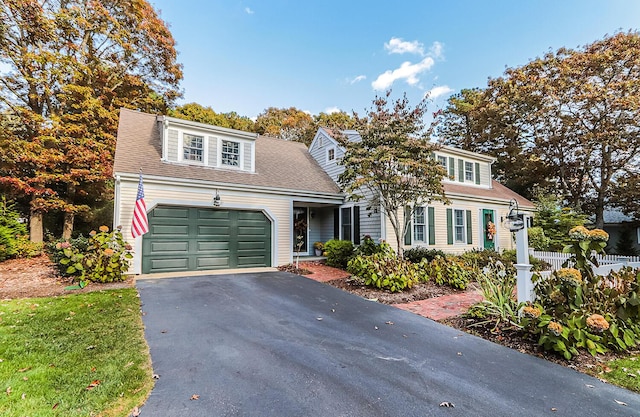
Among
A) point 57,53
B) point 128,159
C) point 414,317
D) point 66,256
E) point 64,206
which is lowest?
point 414,317

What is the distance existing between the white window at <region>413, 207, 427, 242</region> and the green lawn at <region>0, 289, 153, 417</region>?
9.81 metres

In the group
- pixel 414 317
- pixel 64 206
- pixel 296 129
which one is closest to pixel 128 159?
pixel 64 206

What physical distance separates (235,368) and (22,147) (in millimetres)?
14854

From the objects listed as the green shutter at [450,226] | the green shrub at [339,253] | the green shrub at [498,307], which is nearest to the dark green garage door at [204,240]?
the green shrub at [339,253]

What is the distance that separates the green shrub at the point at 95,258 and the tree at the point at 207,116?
45.0 ft

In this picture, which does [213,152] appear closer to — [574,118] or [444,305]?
[444,305]

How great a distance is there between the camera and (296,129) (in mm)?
27359

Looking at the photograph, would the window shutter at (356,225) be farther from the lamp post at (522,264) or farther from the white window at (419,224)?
the lamp post at (522,264)

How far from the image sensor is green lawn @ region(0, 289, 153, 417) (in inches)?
106

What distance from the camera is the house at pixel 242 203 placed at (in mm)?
9281

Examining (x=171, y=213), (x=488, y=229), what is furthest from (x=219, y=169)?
(x=488, y=229)

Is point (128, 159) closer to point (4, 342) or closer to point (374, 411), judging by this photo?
point (4, 342)

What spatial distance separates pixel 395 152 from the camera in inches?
344

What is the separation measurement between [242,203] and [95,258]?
4372mm
